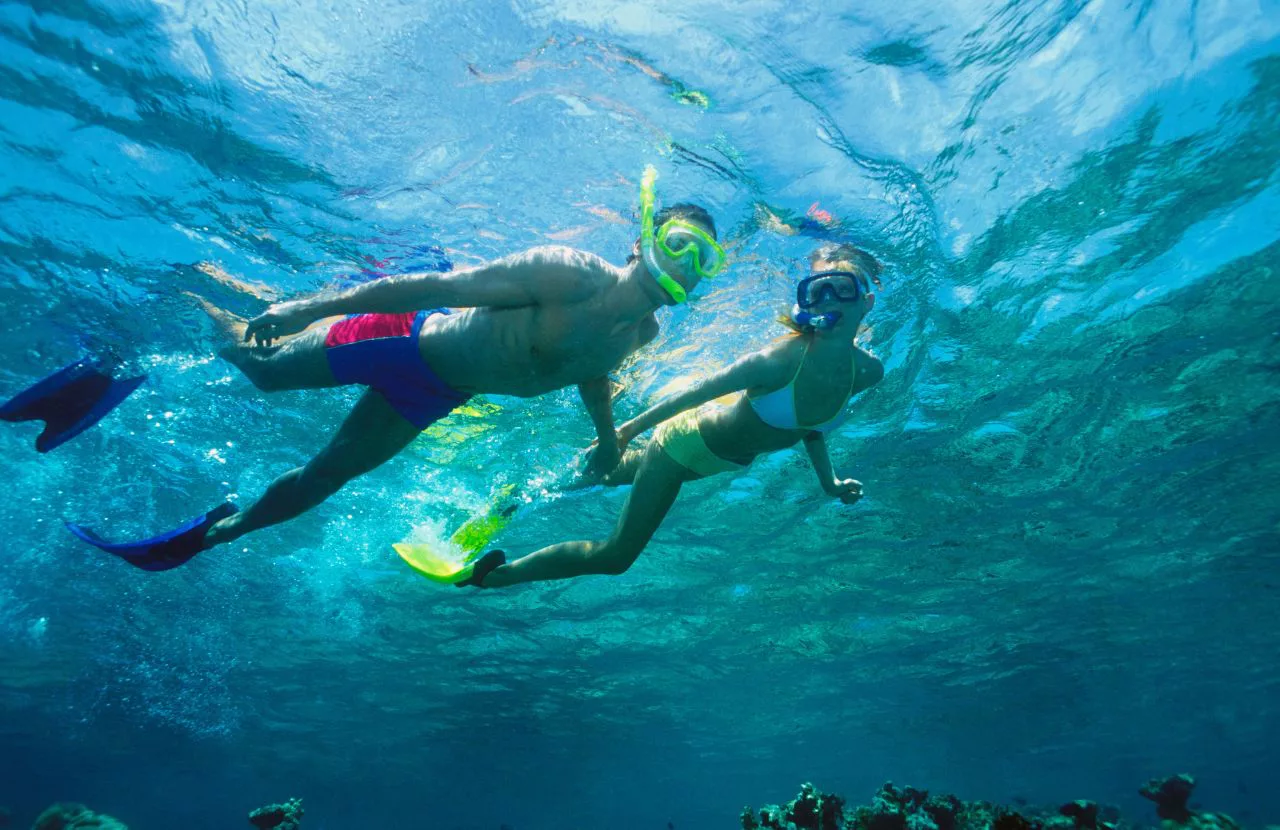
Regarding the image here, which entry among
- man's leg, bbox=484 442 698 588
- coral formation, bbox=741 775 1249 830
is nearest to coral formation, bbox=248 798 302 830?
man's leg, bbox=484 442 698 588

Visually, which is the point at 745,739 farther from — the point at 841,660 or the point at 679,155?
the point at 679,155

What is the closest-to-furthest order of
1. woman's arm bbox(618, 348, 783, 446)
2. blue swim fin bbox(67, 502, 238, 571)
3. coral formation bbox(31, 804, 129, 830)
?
woman's arm bbox(618, 348, 783, 446), blue swim fin bbox(67, 502, 238, 571), coral formation bbox(31, 804, 129, 830)

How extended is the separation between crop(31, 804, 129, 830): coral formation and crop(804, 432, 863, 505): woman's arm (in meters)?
19.1

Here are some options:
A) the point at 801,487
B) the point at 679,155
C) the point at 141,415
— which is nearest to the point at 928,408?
the point at 801,487

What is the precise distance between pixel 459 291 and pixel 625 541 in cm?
300

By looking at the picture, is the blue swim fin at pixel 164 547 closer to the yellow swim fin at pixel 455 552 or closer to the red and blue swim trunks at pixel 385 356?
the yellow swim fin at pixel 455 552

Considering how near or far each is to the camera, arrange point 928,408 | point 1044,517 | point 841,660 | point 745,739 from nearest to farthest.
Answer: point 928,408
point 1044,517
point 841,660
point 745,739

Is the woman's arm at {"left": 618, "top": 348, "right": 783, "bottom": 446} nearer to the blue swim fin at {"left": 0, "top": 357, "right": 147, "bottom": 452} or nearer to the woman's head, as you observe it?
the woman's head

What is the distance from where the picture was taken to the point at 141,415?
1273cm

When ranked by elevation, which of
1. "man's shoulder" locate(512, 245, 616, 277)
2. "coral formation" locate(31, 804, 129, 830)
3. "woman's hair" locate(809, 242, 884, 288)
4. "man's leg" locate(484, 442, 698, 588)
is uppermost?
"woman's hair" locate(809, 242, 884, 288)

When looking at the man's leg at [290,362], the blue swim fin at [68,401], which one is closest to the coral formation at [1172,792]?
the man's leg at [290,362]

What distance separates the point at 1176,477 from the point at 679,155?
16047 millimetres

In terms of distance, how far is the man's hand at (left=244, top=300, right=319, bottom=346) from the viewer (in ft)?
13.6

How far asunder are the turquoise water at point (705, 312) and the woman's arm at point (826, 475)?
135 inches
